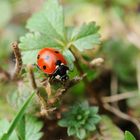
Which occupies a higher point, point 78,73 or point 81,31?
point 81,31

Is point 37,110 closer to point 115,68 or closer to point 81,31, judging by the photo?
point 81,31

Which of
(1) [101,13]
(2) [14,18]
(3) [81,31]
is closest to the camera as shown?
(3) [81,31]

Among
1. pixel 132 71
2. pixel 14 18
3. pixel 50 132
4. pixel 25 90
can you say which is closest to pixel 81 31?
pixel 25 90

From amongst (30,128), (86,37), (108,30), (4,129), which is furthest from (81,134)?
(108,30)

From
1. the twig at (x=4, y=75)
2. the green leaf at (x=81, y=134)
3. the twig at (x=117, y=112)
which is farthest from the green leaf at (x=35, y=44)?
the twig at (x=117, y=112)

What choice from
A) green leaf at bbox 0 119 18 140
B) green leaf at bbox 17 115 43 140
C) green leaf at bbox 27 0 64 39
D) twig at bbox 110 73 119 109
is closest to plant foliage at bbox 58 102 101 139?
green leaf at bbox 17 115 43 140

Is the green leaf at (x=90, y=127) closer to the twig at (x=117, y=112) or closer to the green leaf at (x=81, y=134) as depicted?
the green leaf at (x=81, y=134)

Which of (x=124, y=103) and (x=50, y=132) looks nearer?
(x=50, y=132)
